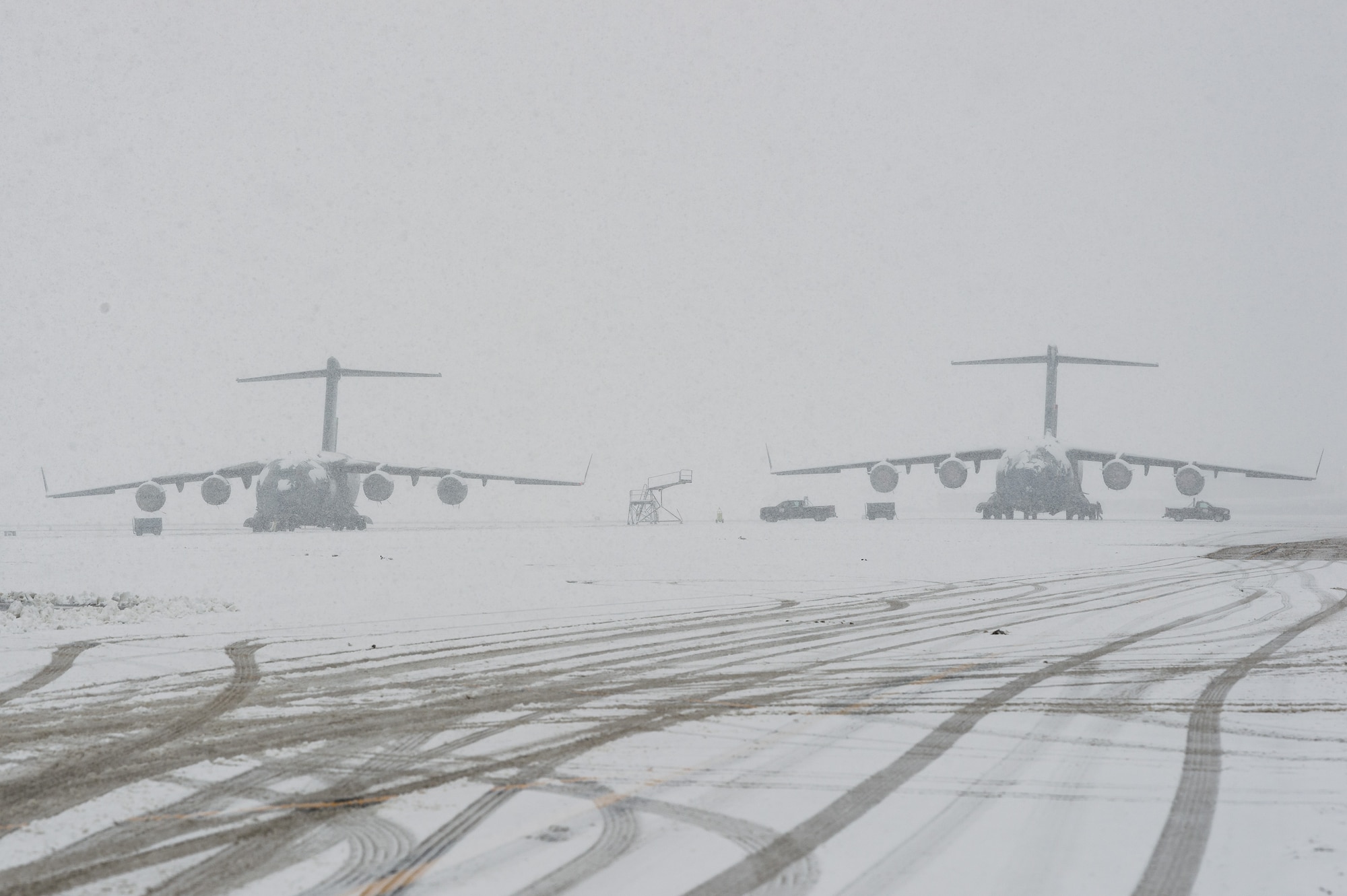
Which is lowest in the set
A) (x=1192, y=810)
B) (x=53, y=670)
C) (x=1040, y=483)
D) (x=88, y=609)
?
(x=88, y=609)

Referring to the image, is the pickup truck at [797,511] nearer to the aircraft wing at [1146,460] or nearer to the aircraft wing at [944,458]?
the aircraft wing at [944,458]

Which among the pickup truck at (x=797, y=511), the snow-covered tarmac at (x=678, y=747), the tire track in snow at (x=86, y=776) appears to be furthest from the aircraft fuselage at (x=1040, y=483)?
the tire track in snow at (x=86, y=776)

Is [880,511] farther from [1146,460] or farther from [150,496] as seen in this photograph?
[150,496]

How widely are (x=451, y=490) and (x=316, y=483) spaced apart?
6241mm

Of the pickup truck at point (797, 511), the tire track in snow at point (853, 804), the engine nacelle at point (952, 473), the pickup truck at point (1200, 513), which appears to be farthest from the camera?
the pickup truck at point (1200, 513)

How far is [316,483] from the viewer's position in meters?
44.8

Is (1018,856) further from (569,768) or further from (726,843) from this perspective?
(569,768)

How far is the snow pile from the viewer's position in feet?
44.2

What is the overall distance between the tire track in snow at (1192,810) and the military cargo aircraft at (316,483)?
40.9 m

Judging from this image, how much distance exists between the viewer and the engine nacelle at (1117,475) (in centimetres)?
4906

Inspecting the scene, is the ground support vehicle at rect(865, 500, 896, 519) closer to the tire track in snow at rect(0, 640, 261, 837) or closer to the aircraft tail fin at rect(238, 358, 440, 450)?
the aircraft tail fin at rect(238, 358, 440, 450)

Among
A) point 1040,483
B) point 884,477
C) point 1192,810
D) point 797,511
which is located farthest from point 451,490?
point 1192,810

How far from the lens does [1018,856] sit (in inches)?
163

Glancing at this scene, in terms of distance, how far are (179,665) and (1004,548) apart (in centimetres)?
2447
